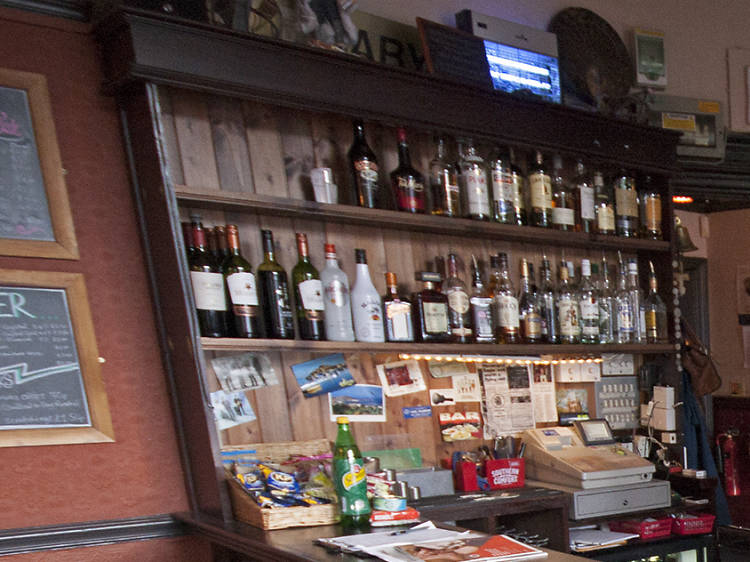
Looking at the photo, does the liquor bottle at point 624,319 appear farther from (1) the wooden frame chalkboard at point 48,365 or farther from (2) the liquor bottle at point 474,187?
(1) the wooden frame chalkboard at point 48,365

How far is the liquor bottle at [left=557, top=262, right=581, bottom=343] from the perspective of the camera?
3.21 m

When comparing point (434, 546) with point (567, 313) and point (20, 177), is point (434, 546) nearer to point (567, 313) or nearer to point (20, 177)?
point (20, 177)

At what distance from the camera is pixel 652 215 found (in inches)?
140

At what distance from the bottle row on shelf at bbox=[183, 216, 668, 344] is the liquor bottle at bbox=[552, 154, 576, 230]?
0.17m

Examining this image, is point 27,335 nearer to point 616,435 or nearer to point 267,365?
point 267,365

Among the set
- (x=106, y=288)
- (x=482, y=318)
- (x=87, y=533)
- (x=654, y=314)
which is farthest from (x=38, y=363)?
(x=654, y=314)

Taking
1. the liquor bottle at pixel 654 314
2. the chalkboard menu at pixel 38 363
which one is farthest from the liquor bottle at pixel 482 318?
the chalkboard menu at pixel 38 363

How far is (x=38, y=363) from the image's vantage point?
7.08 ft

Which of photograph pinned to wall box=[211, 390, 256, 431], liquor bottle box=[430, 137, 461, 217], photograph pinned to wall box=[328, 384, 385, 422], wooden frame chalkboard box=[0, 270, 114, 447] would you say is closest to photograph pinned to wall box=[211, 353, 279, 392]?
photograph pinned to wall box=[211, 390, 256, 431]

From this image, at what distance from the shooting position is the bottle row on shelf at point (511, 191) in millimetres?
2783

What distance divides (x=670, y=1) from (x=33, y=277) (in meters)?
3.40

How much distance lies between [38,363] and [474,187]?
1.60 m

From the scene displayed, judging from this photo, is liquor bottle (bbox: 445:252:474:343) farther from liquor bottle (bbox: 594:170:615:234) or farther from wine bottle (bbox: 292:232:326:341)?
liquor bottle (bbox: 594:170:615:234)

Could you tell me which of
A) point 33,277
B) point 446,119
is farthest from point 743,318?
point 33,277
